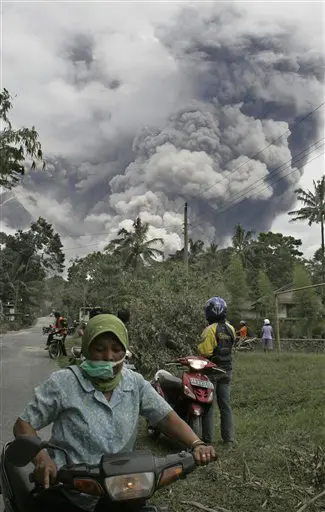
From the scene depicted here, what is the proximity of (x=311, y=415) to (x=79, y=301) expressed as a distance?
136 ft

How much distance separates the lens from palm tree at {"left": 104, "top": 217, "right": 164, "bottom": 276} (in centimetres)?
3769

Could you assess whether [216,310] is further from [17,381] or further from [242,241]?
[242,241]

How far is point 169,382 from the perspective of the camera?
5.72m

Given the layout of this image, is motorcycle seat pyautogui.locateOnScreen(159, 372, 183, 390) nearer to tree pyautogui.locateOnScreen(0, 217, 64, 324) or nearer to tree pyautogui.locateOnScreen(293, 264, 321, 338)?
tree pyautogui.locateOnScreen(293, 264, 321, 338)

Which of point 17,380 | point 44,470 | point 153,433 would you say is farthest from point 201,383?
point 17,380

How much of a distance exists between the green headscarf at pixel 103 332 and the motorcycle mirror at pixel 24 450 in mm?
527

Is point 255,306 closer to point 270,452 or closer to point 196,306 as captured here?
point 196,306

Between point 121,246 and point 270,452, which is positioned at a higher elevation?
point 121,246

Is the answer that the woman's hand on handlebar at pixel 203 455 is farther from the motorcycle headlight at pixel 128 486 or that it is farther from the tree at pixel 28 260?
the tree at pixel 28 260

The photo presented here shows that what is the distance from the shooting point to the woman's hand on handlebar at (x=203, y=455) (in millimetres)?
1955

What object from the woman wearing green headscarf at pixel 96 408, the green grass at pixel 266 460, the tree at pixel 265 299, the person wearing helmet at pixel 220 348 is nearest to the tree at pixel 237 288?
the tree at pixel 265 299

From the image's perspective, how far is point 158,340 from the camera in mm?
11922

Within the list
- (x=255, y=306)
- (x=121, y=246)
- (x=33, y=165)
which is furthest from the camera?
(x=255, y=306)

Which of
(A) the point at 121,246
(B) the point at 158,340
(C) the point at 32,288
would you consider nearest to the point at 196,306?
(B) the point at 158,340
